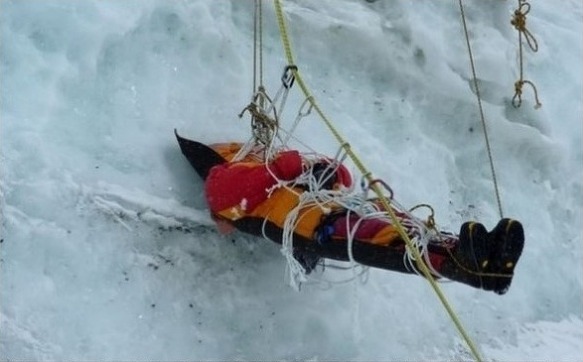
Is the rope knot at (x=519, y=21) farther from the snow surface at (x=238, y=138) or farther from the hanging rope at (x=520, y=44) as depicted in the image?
the snow surface at (x=238, y=138)

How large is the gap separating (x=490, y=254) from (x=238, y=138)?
4.09 feet

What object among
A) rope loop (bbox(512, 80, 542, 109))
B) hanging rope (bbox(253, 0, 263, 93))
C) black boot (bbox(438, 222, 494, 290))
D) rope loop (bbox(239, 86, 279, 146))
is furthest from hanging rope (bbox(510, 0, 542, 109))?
black boot (bbox(438, 222, 494, 290))

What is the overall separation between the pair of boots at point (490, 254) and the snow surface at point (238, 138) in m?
0.76

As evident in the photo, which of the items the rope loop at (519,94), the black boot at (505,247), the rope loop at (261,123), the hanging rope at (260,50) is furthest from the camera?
the rope loop at (519,94)

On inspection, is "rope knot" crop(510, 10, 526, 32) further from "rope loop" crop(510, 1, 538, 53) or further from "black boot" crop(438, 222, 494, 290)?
"black boot" crop(438, 222, 494, 290)

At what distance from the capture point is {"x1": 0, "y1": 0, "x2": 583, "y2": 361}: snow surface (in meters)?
2.44

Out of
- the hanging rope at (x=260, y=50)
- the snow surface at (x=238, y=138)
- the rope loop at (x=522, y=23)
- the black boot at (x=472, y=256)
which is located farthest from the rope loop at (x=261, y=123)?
the rope loop at (x=522, y=23)

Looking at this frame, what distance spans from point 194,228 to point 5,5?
984 mm

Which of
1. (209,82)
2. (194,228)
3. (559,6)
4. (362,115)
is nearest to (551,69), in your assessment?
(559,6)

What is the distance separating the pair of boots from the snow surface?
29.9 inches

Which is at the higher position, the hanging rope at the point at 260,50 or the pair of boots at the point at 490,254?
the pair of boots at the point at 490,254

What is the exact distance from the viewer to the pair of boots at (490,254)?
191 cm

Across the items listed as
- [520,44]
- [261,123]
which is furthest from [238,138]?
[520,44]

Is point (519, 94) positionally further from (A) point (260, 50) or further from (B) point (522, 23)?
(A) point (260, 50)
